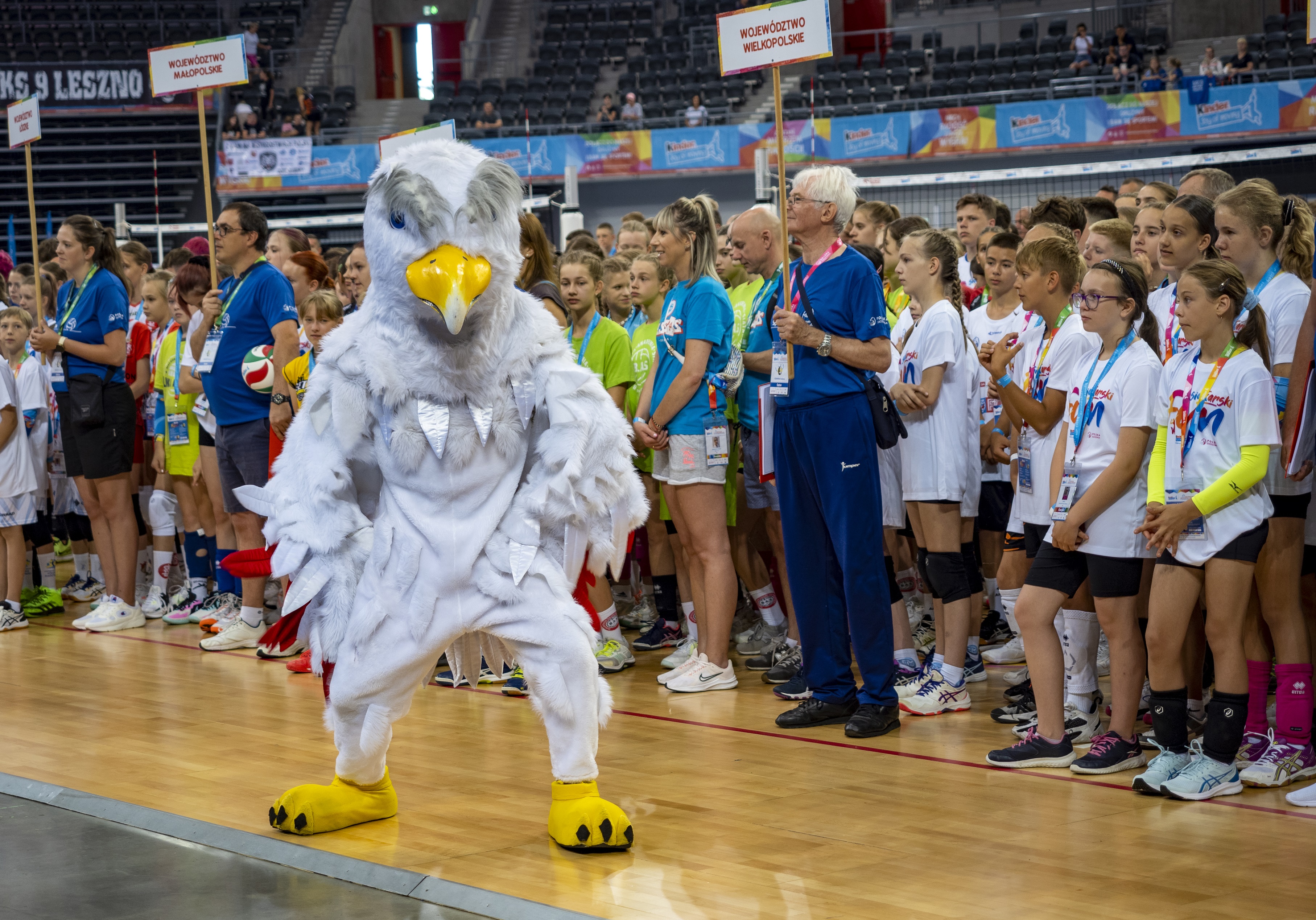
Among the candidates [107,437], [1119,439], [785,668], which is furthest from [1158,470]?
[107,437]

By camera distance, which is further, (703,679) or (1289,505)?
(703,679)

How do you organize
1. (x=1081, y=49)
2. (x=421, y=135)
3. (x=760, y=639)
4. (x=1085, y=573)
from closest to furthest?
1. (x=1085, y=573)
2. (x=760, y=639)
3. (x=421, y=135)
4. (x=1081, y=49)

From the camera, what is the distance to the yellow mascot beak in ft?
9.88

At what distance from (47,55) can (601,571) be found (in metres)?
20.7

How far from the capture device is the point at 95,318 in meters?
6.40

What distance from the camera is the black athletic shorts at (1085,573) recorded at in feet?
12.6

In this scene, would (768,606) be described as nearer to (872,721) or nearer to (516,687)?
(516,687)

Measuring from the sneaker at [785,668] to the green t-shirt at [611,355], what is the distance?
4.15ft

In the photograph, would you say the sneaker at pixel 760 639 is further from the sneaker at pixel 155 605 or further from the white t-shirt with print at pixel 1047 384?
the sneaker at pixel 155 605

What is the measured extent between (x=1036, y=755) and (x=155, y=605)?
15.5ft

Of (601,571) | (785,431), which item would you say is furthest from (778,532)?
(601,571)

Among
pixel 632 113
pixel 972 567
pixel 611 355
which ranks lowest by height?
pixel 972 567

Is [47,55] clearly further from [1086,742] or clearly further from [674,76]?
[1086,742]

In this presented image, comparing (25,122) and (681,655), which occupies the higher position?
(25,122)
